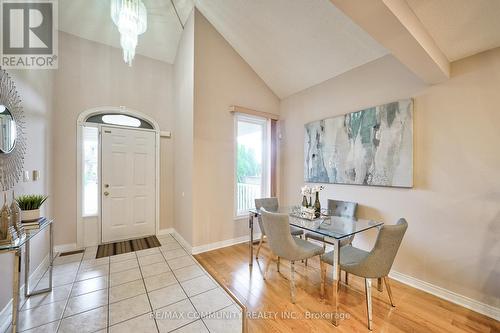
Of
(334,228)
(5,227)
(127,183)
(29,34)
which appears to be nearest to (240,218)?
(334,228)

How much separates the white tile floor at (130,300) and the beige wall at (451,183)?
2171 mm

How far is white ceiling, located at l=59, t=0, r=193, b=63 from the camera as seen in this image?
311 cm

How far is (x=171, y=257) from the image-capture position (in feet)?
9.96

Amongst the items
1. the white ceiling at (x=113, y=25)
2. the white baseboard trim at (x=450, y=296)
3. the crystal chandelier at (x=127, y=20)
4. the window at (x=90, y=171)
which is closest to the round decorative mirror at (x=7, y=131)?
the crystal chandelier at (x=127, y=20)

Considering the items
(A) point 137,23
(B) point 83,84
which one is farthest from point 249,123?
(B) point 83,84

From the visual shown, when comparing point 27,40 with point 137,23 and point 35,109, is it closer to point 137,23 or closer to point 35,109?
point 35,109

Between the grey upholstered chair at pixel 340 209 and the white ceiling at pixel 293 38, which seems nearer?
the white ceiling at pixel 293 38

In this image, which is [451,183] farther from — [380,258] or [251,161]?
[251,161]

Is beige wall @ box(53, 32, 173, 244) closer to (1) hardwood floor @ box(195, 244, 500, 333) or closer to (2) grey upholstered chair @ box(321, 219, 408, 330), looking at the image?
(1) hardwood floor @ box(195, 244, 500, 333)

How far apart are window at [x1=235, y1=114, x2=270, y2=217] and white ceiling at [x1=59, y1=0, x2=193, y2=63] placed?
2008 mm

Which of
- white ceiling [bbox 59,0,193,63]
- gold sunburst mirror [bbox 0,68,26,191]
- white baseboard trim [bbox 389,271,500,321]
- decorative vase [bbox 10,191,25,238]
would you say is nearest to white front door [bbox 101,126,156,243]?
gold sunburst mirror [bbox 0,68,26,191]

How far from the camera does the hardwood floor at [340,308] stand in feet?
5.71

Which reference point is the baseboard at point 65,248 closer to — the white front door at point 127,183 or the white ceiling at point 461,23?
the white front door at point 127,183

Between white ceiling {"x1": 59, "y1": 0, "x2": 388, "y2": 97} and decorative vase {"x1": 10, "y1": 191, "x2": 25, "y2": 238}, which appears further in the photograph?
white ceiling {"x1": 59, "y1": 0, "x2": 388, "y2": 97}
